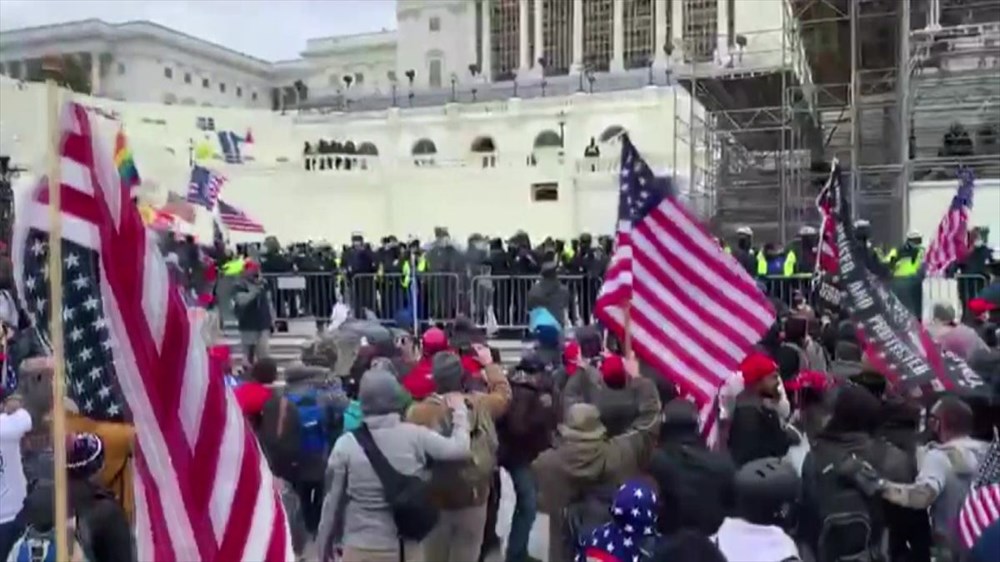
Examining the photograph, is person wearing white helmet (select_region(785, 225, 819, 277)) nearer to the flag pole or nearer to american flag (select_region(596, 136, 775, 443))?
american flag (select_region(596, 136, 775, 443))

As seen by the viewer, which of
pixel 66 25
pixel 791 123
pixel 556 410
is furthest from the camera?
pixel 66 25

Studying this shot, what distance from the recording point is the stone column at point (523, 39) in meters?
62.3

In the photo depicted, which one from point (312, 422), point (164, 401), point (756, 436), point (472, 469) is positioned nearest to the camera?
point (164, 401)

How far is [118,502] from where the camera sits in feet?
15.0

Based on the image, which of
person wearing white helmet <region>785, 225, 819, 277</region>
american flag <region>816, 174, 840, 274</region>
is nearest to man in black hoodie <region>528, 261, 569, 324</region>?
person wearing white helmet <region>785, 225, 819, 277</region>

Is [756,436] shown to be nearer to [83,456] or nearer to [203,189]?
[83,456]

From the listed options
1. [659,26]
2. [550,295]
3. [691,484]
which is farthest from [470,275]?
[659,26]

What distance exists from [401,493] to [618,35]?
190ft

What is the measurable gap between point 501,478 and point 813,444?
2117mm

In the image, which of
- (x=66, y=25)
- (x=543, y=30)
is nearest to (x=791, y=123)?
(x=543, y=30)

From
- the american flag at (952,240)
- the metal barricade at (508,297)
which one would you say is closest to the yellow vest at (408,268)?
the metal barricade at (508,297)

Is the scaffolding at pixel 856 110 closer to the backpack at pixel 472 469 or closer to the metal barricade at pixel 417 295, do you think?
the metal barricade at pixel 417 295

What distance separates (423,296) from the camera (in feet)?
51.4

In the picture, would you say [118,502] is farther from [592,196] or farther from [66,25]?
[66,25]
